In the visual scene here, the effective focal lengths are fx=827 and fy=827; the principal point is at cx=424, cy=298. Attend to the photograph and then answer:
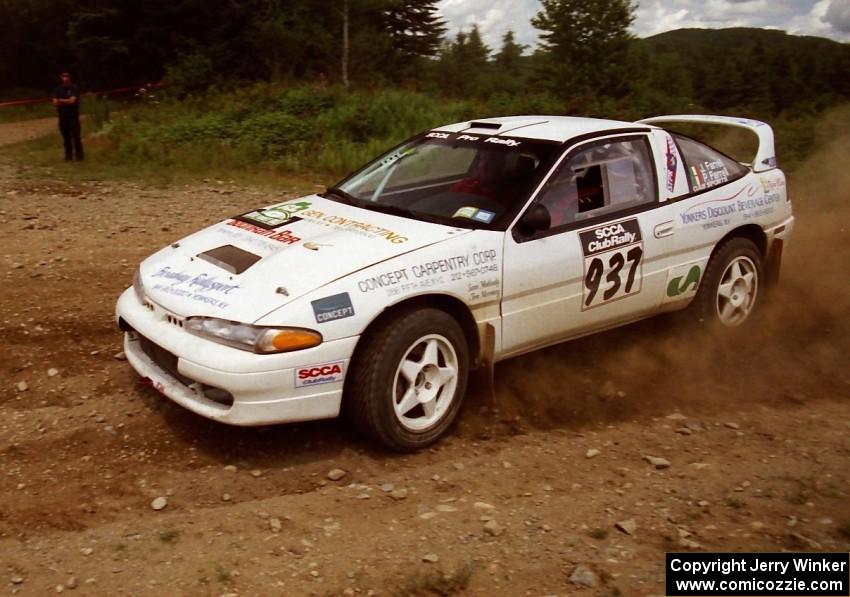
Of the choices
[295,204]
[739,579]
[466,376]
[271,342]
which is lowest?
[739,579]

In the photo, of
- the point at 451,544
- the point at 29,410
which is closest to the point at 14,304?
the point at 29,410

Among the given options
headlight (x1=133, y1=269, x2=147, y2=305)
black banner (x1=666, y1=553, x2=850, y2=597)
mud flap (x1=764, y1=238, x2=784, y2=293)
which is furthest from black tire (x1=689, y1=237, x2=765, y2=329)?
headlight (x1=133, y1=269, x2=147, y2=305)

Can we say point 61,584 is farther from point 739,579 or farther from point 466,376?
point 739,579

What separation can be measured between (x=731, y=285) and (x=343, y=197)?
2.81 metres

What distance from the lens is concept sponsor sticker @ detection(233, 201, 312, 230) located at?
192 inches

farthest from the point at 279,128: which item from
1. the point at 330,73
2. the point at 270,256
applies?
the point at 330,73

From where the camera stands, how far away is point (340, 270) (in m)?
4.09

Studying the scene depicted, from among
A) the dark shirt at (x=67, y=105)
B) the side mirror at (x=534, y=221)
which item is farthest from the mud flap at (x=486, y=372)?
the dark shirt at (x=67, y=105)

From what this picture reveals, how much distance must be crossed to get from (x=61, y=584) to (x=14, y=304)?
3593mm

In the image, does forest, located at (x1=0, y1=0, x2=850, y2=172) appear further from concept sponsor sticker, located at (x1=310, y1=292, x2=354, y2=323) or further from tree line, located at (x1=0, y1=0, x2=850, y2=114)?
concept sponsor sticker, located at (x1=310, y1=292, x2=354, y2=323)

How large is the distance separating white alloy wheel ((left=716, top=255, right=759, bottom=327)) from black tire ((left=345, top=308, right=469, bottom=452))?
93.7 inches

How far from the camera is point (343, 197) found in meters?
5.35

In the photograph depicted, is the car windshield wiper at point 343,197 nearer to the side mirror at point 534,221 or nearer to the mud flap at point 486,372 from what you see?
the side mirror at point 534,221

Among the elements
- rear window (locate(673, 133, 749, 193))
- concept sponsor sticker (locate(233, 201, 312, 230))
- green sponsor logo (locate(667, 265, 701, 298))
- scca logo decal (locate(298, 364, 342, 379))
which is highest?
rear window (locate(673, 133, 749, 193))
